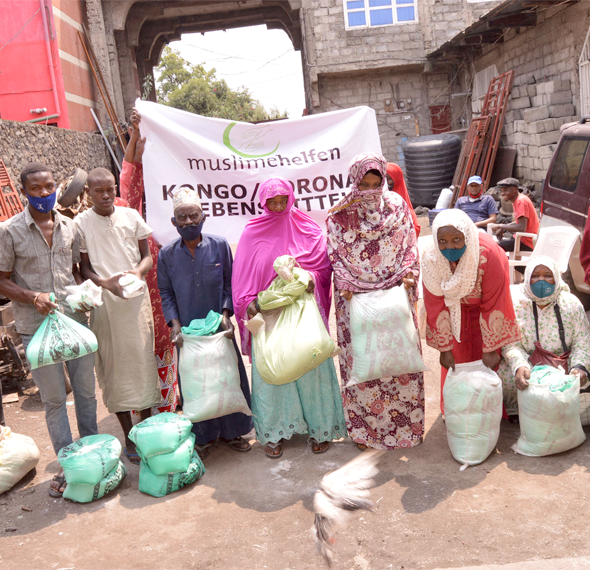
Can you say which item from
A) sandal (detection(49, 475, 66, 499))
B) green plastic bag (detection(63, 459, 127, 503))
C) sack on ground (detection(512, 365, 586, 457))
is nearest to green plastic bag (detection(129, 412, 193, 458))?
green plastic bag (detection(63, 459, 127, 503))

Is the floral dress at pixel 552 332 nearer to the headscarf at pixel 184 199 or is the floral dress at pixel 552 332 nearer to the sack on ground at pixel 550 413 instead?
the sack on ground at pixel 550 413

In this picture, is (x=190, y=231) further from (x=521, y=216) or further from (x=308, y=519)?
(x=521, y=216)

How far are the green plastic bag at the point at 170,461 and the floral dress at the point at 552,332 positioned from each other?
2.00 metres

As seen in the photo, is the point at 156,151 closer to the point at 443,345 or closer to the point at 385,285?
the point at 385,285

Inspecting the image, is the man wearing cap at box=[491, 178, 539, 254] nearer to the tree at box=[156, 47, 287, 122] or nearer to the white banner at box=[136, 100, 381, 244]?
the white banner at box=[136, 100, 381, 244]

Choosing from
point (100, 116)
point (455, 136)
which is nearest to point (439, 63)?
point (455, 136)

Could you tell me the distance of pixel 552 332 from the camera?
12.2ft

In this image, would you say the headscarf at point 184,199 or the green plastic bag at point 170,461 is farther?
the headscarf at point 184,199

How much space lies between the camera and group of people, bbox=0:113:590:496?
136 inches

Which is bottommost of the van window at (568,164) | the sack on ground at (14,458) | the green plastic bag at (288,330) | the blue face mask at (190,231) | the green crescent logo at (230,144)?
the sack on ground at (14,458)

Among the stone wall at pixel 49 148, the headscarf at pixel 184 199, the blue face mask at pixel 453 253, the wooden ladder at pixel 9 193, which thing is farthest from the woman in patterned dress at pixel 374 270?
the stone wall at pixel 49 148

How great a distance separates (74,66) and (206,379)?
1450cm

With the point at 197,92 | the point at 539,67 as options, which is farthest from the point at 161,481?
the point at 197,92

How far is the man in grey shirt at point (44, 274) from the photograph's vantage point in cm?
338
